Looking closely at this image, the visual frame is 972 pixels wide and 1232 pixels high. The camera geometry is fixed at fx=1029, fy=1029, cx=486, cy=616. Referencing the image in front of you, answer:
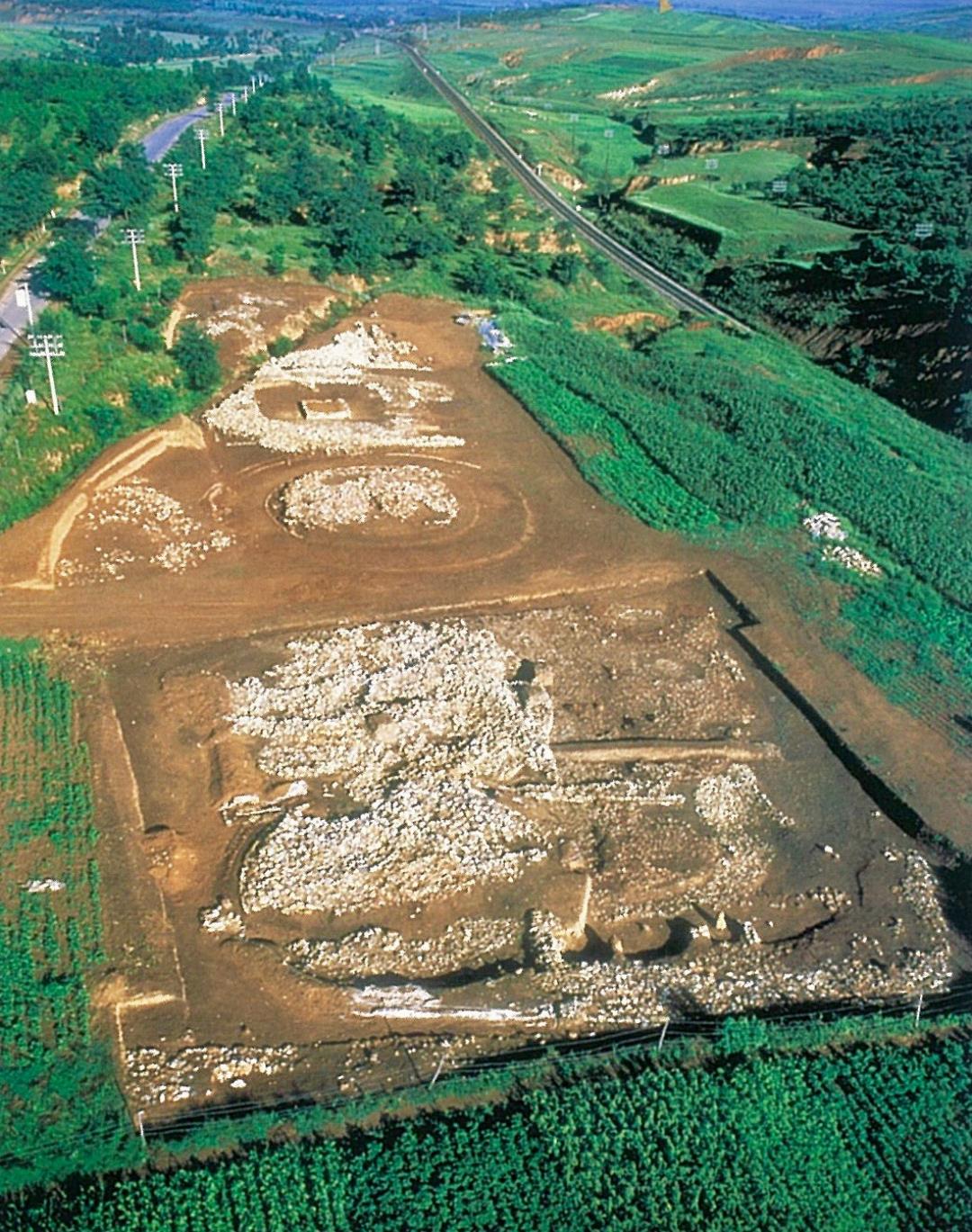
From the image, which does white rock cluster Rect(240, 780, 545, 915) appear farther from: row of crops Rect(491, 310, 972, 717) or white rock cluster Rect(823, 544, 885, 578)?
white rock cluster Rect(823, 544, 885, 578)

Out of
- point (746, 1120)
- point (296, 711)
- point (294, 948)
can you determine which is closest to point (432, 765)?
point (296, 711)

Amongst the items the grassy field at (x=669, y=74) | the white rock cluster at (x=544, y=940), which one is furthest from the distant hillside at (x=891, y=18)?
the white rock cluster at (x=544, y=940)

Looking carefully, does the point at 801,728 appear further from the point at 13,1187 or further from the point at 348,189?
the point at 348,189

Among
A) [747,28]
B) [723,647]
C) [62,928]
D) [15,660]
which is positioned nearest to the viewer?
[62,928]

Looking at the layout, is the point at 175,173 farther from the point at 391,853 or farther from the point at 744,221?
the point at 391,853

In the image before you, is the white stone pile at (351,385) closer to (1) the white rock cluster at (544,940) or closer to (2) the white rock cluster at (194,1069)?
(1) the white rock cluster at (544,940)
